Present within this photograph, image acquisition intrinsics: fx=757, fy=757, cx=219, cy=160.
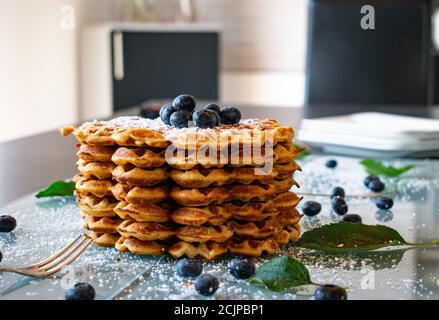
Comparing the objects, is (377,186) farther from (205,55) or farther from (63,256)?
(205,55)

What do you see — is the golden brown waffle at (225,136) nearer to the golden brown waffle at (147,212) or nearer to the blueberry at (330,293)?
the golden brown waffle at (147,212)

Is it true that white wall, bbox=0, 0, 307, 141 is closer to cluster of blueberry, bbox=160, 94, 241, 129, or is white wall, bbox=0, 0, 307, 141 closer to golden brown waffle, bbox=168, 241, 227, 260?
cluster of blueberry, bbox=160, 94, 241, 129

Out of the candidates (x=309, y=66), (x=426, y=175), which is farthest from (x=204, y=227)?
(x=309, y=66)

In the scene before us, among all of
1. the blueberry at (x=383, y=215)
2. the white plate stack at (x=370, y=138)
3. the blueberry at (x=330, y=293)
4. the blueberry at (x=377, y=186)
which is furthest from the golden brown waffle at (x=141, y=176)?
the white plate stack at (x=370, y=138)

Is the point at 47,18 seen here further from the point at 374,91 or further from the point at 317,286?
the point at 317,286
